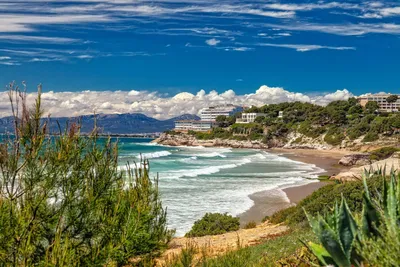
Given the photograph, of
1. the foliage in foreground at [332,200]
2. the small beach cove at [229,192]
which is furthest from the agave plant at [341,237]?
the small beach cove at [229,192]

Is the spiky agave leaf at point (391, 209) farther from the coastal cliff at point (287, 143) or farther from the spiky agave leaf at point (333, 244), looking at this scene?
the coastal cliff at point (287, 143)

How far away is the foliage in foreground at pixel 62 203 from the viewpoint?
5910mm

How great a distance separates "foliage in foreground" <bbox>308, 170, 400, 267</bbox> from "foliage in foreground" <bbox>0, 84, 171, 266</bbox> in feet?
13.0

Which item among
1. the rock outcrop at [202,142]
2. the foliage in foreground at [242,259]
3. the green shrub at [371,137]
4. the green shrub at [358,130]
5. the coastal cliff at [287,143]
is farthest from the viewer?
the rock outcrop at [202,142]

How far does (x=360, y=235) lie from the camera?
2424 millimetres

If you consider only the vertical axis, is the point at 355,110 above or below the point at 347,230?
above

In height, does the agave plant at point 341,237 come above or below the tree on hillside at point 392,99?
below

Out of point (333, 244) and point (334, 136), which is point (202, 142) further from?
point (333, 244)

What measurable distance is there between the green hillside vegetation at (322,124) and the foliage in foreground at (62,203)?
79.5 meters

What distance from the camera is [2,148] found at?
5871mm

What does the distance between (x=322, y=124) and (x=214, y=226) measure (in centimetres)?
9233

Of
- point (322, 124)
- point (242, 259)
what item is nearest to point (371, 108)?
point (322, 124)

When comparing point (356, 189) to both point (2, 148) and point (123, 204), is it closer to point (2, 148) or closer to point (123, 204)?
point (123, 204)

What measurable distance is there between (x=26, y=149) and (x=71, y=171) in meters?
0.94
